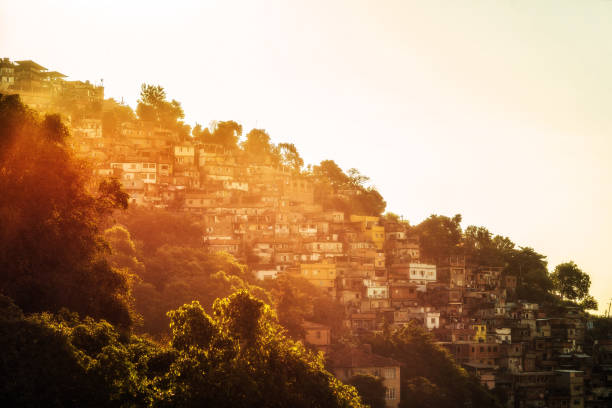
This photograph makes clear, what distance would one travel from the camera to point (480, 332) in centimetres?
4925

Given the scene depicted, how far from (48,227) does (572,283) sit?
195 ft

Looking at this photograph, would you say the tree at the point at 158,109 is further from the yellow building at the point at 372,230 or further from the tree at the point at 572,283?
the tree at the point at 572,283

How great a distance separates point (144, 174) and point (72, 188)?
3292 centimetres

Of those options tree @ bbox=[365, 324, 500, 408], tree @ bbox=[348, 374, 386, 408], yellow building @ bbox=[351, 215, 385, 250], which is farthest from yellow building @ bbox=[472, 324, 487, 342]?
tree @ bbox=[348, 374, 386, 408]

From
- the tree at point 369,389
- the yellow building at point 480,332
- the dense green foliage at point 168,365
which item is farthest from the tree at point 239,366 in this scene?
the yellow building at point 480,332

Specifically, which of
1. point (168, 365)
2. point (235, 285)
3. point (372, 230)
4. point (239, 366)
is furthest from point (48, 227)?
point (372, 230)

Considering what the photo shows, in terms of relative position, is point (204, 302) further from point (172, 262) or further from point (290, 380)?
point (290, 380)

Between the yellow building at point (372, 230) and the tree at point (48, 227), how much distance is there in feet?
128

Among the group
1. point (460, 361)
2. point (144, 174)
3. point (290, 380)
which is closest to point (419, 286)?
point (460, 361)

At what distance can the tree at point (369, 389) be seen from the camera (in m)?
34.8

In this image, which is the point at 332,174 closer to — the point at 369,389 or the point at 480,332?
the point at 480,332

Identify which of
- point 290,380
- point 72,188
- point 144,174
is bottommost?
point 290,380

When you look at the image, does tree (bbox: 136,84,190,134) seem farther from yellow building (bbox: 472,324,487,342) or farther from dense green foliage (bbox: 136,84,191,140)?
yellow building (bbox: 472,324,487,342)

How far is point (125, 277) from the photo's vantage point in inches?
777
